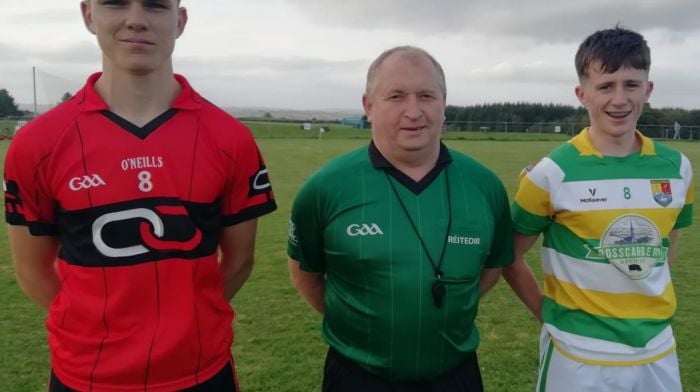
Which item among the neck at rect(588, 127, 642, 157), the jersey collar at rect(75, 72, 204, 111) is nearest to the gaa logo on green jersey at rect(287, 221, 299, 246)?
the jersey collar at rect(75, 72, 204, 111)

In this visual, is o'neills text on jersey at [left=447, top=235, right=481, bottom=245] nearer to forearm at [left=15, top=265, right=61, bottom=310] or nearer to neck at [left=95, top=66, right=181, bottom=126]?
neck at [left=95, top=66, right=181, bottom=126]

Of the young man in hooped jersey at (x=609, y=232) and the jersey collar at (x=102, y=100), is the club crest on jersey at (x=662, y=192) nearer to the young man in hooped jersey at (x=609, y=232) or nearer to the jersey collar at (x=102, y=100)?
the young man in hooped jersey at (x=609, y=232)

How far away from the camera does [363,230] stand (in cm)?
230

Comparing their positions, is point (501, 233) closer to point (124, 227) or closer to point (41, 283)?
point (124, 227)

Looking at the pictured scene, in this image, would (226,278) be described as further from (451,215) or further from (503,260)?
(503,260)

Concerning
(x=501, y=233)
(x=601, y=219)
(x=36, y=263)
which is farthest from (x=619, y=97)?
(x=36, y=263)

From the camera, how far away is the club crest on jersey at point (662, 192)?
259 centimetres

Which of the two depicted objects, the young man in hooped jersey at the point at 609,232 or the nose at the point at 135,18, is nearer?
the nose at the point at 135,18

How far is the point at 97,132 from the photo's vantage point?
6.75ft

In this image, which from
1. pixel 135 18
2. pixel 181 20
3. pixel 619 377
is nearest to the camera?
pixel 135 18

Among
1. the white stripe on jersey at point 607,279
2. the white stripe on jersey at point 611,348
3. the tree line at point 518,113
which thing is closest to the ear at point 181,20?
the white stripe on jersey at point 607,279

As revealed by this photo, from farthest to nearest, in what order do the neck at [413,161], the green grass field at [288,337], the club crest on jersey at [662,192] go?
1. the green grass field at [288,337]
2. the club crest on jersey at [662,192]
3. the neck at [413,161]

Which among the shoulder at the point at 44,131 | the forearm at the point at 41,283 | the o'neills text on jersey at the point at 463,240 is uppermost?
the shoulder at the point at 44,131

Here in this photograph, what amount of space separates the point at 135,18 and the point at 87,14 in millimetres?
224
